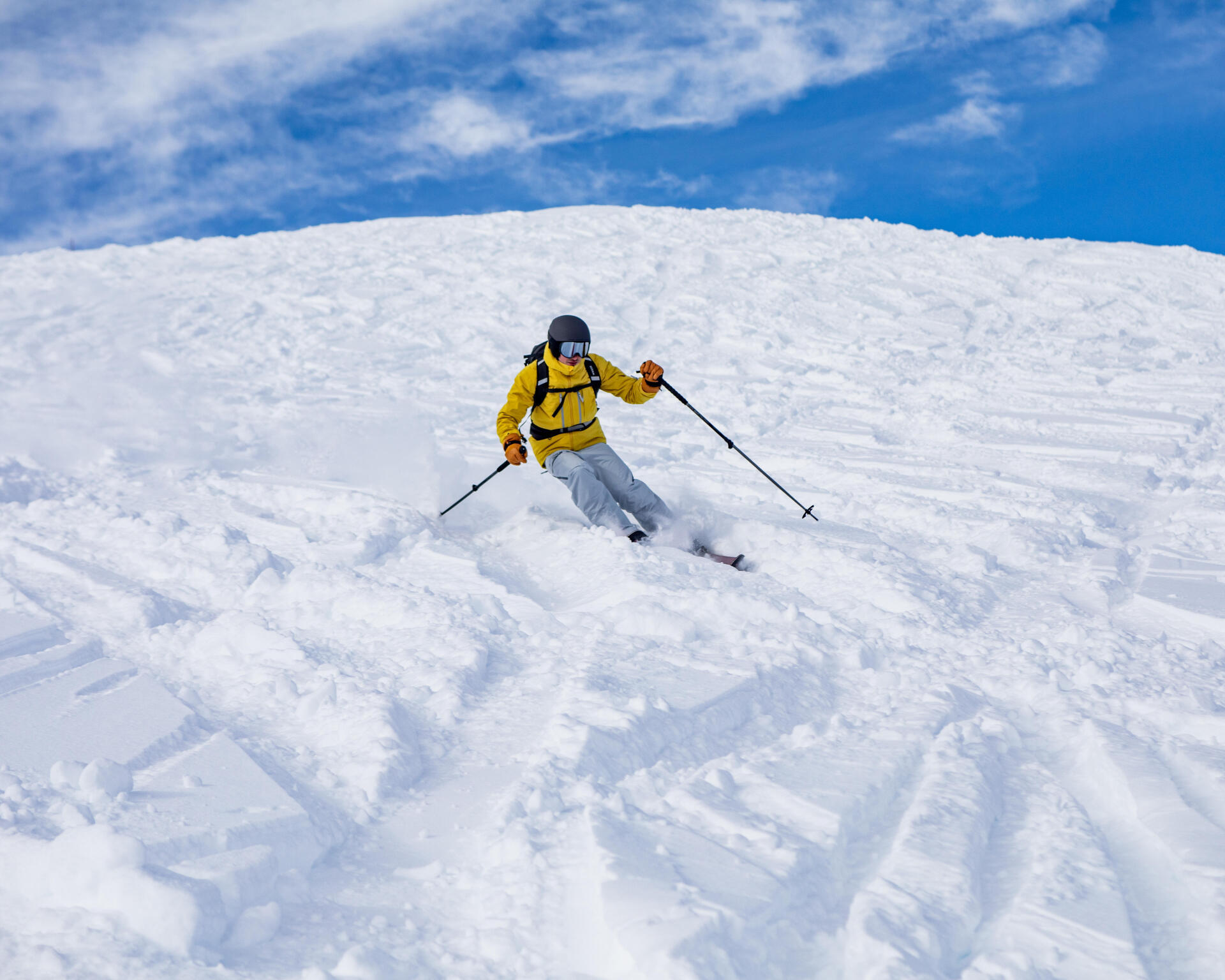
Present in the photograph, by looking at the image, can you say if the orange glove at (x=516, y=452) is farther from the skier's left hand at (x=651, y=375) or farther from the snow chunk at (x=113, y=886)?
the snow chunk at (x=113, y=886)

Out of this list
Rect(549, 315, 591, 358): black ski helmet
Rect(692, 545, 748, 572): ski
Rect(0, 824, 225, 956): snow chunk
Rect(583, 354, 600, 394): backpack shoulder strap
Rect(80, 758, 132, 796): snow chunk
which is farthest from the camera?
Rect(583, 354, 600, 394): backpack shoulder strap

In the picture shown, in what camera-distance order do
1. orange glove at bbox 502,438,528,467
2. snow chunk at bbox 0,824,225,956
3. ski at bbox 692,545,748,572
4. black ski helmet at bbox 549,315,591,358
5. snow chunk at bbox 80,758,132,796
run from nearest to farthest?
snow chunk at bbox 0,824,225,956 → snow chunk at bbox 80,758,132,796 → ski at bbox 692,545,748,572 → orange glove at bbox 502,438,528,467 → black ski helmet at bbox 549,315,591,358

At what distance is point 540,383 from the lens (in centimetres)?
619

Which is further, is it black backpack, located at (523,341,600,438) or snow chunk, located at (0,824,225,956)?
black backpack, located at (523,341,600,438)

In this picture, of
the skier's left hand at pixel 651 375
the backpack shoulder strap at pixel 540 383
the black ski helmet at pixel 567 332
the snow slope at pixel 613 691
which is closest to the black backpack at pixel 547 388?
the backpack shoulder strap at pixel 540 383

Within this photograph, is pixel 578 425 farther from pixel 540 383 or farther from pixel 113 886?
pixel 113 886

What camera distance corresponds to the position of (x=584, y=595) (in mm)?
4855

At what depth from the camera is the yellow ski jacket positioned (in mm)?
6164

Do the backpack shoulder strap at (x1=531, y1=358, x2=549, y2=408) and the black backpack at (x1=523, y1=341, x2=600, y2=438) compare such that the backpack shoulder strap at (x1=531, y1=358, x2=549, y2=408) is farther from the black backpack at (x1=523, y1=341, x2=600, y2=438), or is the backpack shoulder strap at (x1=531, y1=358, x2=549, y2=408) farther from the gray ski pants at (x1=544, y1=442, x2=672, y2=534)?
the gray ski pants at (x1=544, y1=442, x2=672, y2=534)

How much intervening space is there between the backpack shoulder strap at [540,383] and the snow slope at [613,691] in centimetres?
87

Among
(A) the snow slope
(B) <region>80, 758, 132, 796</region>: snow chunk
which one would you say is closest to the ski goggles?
(A) the snow slope

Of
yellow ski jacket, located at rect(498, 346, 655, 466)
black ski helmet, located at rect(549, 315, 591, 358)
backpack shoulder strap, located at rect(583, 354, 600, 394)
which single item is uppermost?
black ski helmet, located at rect(549, 315, 591, 358)

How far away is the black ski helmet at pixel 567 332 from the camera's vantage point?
6.01 meters

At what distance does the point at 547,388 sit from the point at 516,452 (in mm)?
620
